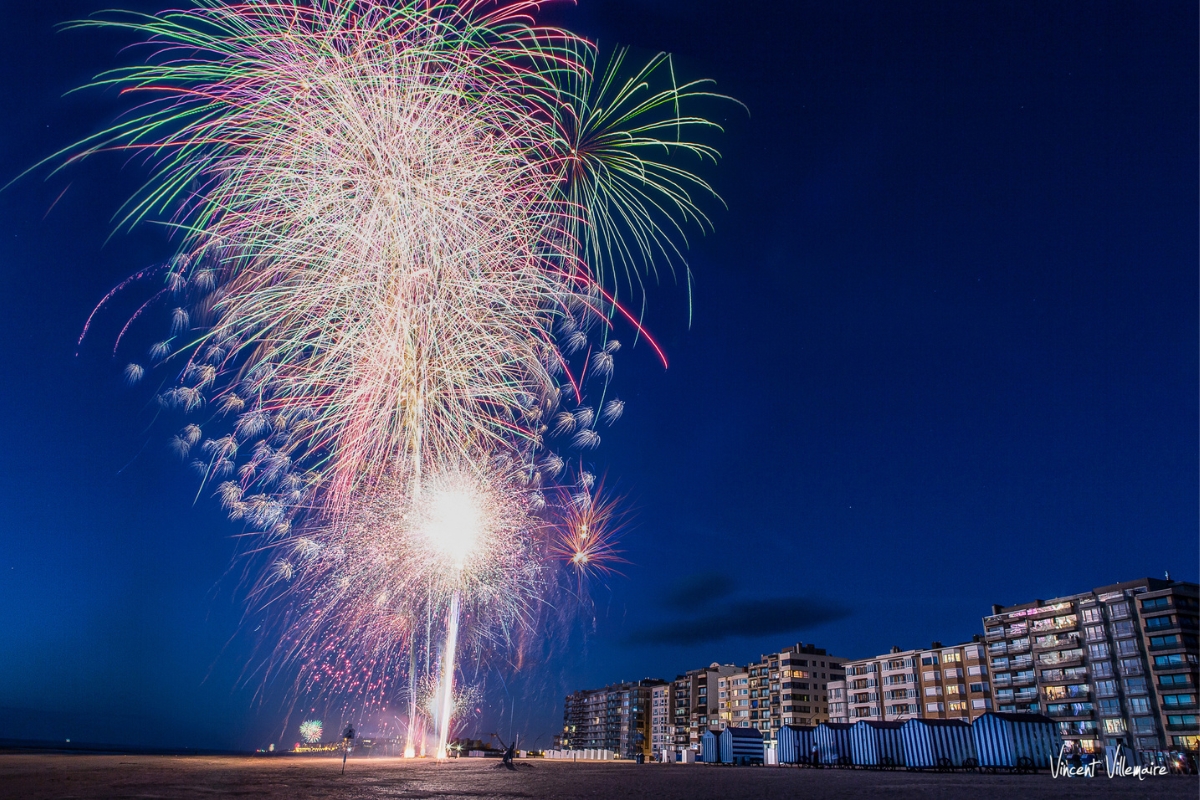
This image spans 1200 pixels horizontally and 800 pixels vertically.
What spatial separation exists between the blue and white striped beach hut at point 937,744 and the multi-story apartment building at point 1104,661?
33.0m

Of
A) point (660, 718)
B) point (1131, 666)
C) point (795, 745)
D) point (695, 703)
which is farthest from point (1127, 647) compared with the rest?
point (660, 718)

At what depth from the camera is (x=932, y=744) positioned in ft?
161

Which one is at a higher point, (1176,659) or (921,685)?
(1176,659)

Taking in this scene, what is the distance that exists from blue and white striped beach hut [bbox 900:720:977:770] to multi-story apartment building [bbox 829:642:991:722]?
4792 centimetres

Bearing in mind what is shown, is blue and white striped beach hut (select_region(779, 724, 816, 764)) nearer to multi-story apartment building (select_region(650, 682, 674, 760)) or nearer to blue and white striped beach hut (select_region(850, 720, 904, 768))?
blue and white striped beach hut (select_region(850, 720, 904, 768))

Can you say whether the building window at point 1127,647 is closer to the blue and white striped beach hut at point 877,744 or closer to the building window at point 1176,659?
the building window at point 1176,659

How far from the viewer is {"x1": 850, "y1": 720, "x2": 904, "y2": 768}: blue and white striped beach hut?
51438 mm

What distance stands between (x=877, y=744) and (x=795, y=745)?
10.6m

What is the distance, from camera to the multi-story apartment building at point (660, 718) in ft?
534

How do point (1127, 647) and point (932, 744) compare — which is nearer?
point (932, 744)

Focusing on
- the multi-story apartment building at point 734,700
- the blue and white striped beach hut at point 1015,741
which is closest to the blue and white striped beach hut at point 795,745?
the blue and white striped beach hut at point 1015,741
